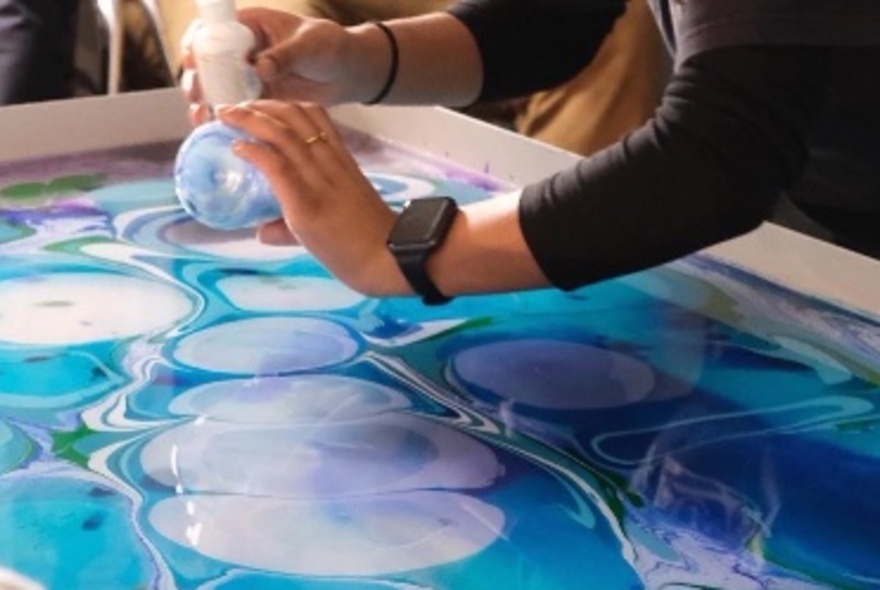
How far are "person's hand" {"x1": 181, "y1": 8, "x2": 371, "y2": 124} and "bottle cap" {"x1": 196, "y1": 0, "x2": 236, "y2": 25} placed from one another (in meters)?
0.04

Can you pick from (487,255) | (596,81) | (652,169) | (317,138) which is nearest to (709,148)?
(652,169)

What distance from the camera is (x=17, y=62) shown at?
178cm

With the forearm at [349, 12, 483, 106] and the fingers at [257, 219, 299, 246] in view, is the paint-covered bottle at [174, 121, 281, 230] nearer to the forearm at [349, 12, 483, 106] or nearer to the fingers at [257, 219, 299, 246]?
the fingers at [257, 219, 299, 246]

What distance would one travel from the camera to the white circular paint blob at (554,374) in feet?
2.72

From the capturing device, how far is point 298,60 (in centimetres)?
107

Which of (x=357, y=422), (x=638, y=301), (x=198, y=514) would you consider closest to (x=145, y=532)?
(x=198, y=514)

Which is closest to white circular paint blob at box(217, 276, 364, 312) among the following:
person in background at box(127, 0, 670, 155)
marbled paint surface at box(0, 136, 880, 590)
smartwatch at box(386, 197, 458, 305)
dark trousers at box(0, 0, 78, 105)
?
marbled paint surface at box(0, 136, 880, 590)

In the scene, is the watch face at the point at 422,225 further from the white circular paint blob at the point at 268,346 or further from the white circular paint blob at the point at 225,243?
the white circular paint blob at the point at 225,243

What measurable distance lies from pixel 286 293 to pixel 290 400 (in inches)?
6.9

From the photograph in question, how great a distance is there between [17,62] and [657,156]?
47.5 inches

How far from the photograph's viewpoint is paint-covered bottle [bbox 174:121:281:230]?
0.88 metres

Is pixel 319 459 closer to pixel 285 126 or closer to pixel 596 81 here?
pixel 285 126

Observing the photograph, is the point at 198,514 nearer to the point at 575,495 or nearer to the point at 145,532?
the point at 145,532

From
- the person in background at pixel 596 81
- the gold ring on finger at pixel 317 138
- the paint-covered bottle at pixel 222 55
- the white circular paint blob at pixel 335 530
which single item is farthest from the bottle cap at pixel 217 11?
the person in background at pixel 596 81
